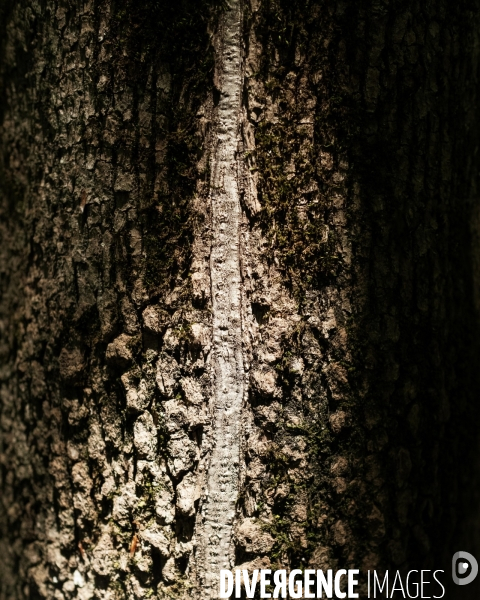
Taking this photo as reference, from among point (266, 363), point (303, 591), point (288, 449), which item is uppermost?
point (266, 363)

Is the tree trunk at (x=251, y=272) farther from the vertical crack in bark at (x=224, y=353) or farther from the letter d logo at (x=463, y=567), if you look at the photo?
the letter d logo at (x=463, y=567)

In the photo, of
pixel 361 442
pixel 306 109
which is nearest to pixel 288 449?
pixel 361 442

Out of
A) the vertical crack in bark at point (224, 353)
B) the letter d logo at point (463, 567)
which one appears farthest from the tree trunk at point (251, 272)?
the letter d logo at point (463, 567)

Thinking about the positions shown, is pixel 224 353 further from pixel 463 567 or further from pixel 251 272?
pixel 463 567

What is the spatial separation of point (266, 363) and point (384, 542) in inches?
20.9

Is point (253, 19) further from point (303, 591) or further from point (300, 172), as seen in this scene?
point (303, 591)

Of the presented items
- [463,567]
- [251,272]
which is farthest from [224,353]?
[463,567]

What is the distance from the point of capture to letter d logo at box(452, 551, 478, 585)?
150 cm

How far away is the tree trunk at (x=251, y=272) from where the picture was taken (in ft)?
4.19

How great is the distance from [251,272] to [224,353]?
0.20 meters

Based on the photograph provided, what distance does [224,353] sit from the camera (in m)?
1.32

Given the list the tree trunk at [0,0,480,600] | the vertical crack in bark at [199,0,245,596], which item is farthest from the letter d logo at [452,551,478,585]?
the vertical crack in bark at [199,0,245,596]

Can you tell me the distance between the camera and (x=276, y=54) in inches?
49.6

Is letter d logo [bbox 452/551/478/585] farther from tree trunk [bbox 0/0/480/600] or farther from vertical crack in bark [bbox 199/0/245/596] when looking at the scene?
vertical crack in bark [bbox 199/0/245/596]
